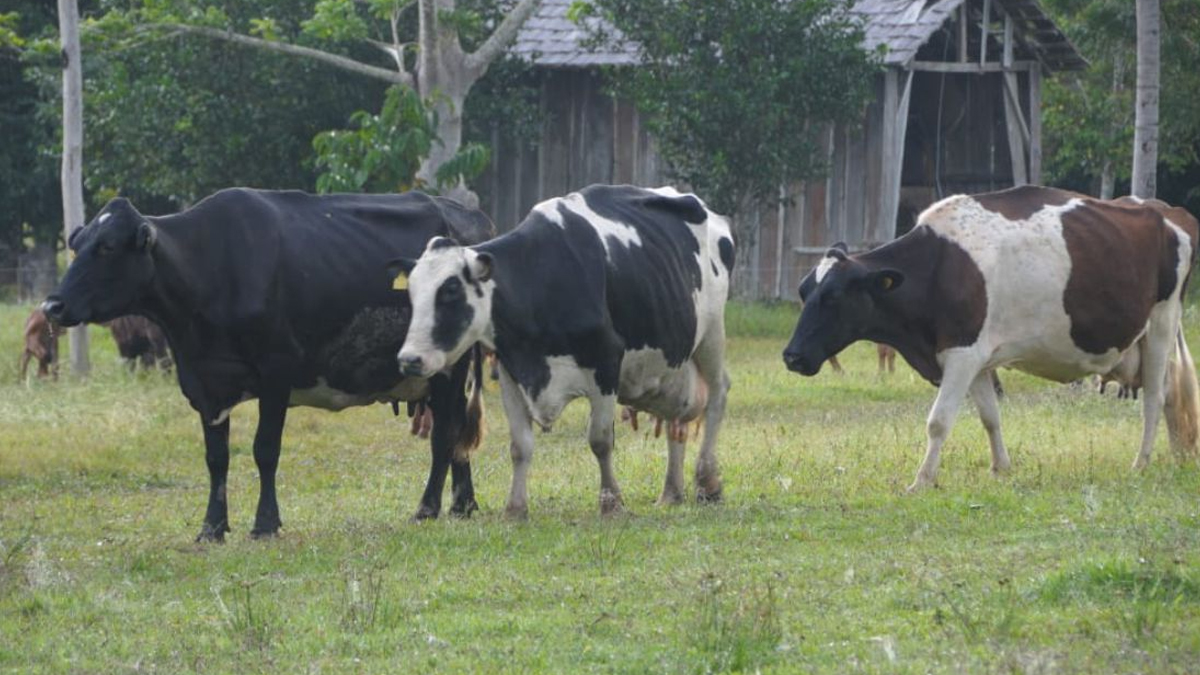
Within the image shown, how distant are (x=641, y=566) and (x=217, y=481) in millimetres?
3540

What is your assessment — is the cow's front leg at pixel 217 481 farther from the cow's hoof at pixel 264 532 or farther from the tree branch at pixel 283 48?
the tree branch at pixel 283 48

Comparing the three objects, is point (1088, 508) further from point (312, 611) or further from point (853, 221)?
point (853, 221)

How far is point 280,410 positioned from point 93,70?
86.0 feet

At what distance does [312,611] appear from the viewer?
9.43 m

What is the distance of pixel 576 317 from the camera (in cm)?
1227

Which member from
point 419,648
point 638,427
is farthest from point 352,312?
point 638,427

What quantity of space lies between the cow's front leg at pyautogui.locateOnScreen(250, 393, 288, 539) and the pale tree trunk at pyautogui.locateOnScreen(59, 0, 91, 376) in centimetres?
1295

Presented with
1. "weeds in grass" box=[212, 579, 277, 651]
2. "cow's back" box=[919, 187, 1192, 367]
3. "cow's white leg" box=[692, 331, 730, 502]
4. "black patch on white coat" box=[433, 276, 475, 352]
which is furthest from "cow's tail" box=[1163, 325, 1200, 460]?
"weeds in grass" box=[212, 579, 277, 651]

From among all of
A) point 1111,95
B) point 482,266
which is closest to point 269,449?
point 482,266

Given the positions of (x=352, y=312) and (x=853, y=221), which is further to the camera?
(x=853, y=221)

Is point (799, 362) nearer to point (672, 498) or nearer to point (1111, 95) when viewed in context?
point (672, 498)

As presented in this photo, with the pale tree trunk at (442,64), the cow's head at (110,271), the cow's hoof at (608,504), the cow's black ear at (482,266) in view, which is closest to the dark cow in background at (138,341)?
the pale tree trunk at (442,64)

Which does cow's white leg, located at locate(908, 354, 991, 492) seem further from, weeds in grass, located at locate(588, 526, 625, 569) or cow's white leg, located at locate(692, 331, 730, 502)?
weeds in grass, located at locate(588, 526, 625, 569)

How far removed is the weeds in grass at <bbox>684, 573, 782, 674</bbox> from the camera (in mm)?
7984
